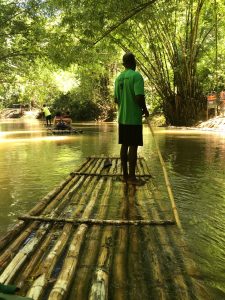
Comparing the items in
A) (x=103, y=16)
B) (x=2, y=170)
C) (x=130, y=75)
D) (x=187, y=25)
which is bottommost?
(x=2, y=170)

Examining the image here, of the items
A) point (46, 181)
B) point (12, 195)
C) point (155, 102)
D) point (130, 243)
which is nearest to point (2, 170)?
point (46, 181)

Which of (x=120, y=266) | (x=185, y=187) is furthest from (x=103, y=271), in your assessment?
(x=185, y=187)

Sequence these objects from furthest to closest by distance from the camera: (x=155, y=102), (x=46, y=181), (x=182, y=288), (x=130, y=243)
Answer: (x=155, y=102), (x=46, y=181), (x=130, y=243), (x=182, y=288)

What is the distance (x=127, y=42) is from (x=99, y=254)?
2094cm

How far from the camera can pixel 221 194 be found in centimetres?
618

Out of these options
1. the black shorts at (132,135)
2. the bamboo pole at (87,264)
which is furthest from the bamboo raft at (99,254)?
the black shorts at (132,135)

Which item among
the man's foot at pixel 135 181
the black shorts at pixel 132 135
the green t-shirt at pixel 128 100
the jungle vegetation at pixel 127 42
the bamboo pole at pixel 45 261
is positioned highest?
the jungle vegetation at pixel 127 42

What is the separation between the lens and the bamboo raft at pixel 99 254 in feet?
9.22

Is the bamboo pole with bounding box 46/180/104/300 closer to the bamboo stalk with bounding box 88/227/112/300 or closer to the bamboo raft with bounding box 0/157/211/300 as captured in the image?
the bamboo raft with bounding box 0/157/211/300

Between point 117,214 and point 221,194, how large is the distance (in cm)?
217

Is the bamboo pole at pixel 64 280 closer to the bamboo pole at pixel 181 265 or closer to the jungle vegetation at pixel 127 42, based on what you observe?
the bamboo pole at pixel 181 265

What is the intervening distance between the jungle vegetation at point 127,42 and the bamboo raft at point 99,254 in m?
8.33

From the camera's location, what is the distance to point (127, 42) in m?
23.0

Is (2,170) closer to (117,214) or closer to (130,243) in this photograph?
(117,214)
